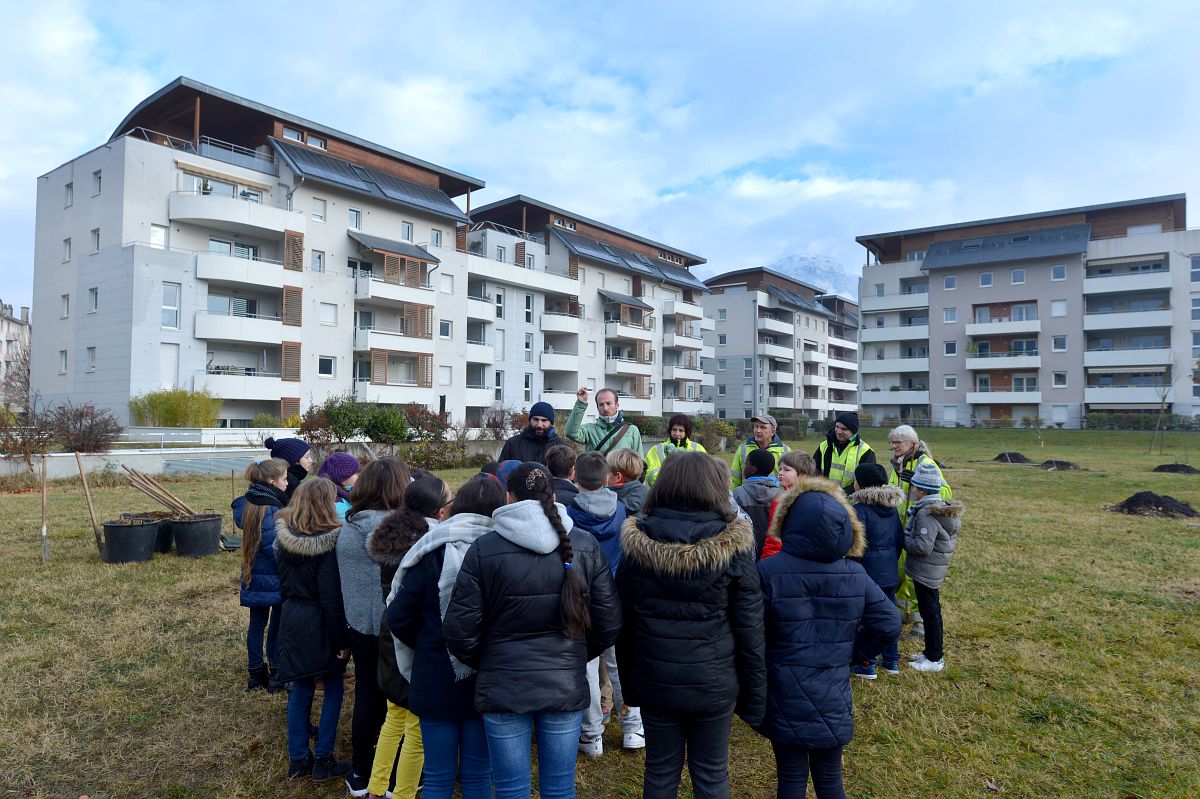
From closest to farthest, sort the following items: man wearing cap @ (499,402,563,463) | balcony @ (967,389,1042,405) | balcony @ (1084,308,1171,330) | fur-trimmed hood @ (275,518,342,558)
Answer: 1. fur-trimmed hood @ (275,518,342,558)
2. man wearing cap @ (499,402,563,463)
3. balcony @ (1084,308,1171,330)
4. balcony @ (967,389,1042,405)

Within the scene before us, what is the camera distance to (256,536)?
4.95 m

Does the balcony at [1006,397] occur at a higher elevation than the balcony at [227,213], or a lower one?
lower

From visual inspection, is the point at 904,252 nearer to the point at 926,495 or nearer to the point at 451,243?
the point at 451,243

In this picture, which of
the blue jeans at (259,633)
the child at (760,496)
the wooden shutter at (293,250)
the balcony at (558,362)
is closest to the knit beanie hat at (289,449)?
the blue jeans at (259,633)

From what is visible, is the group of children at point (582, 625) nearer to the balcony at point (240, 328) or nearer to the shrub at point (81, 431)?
the shrub at point (81, 431)

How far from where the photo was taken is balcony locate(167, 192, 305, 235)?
1181 inches

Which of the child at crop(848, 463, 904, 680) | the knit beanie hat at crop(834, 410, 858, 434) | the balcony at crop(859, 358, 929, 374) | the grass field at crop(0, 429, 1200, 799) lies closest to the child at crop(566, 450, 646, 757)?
the grass field at crop(0, 429, 1200, 799)

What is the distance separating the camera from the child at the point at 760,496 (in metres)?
5.14

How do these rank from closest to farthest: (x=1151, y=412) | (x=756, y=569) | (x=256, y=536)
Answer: (x=756, y=569)
(x=256, y=536)
(x=1151, y=412)

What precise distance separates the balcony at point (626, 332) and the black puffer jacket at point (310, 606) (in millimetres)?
46603

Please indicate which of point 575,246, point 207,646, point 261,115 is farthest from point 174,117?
point 207,646

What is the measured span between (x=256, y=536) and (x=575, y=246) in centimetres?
4368

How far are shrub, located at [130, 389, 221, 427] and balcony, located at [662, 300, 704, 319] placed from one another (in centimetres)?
3483

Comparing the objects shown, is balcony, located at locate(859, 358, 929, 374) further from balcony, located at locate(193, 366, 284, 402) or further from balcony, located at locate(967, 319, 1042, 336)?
balcony, located at locate(193, 366, 284, 402)
